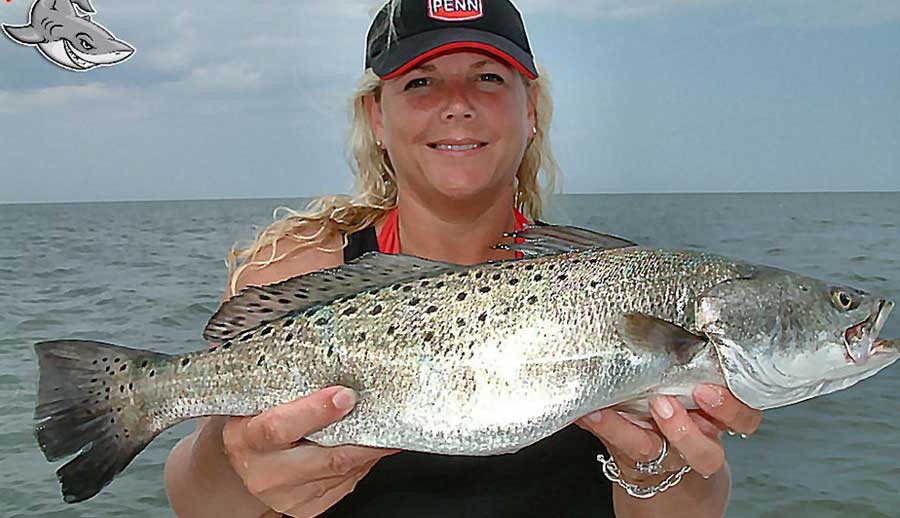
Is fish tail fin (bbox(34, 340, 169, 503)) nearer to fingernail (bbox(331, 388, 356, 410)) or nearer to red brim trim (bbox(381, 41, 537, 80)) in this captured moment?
fingernail (bbox(331, 388, 356, 410))

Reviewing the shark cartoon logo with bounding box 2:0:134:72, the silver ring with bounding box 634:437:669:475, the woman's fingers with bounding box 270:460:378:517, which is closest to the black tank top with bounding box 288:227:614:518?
the woman's fingers with bounding box 270:460:378:517

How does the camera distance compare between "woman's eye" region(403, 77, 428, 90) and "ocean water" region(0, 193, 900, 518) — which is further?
"ocean water" region(0, 193, 900, 518)

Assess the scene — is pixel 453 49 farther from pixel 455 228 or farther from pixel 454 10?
pixel 455 228

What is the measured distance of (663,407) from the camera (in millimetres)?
2164

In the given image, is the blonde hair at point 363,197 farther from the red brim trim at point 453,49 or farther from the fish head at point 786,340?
the fish head at point 786,340

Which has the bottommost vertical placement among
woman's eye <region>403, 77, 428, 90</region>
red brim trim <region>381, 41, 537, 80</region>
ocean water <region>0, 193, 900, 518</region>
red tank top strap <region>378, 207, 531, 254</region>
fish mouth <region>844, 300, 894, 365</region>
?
ocean water <region>0, 193, 900, 518</region>

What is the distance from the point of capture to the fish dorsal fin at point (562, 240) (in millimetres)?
2311

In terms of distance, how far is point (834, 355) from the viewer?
215 cm

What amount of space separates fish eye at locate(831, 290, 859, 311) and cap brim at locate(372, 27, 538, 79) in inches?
48.6

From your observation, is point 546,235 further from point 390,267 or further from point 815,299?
point 815,299

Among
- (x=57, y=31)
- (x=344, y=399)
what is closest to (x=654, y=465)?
(x=344, y=399)

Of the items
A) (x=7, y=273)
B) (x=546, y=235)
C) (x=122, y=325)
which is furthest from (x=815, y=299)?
(x=7, y=273)

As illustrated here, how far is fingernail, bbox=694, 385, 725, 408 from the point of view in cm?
215

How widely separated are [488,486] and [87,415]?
1.31m
